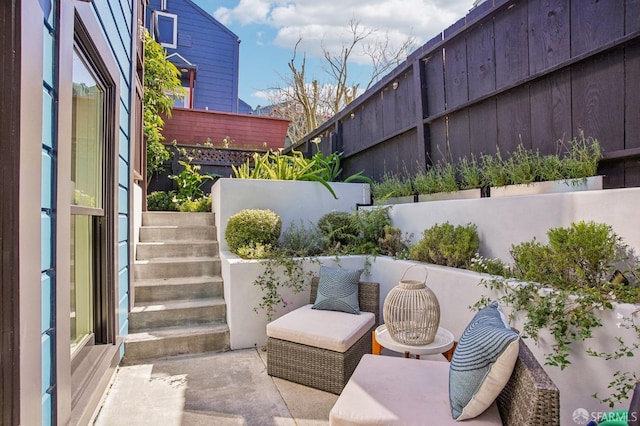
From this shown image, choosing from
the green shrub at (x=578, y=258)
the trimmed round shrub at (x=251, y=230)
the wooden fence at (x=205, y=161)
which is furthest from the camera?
the wooden fence at (x=205, y=161)

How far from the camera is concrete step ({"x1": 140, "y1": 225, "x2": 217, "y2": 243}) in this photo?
432 cm

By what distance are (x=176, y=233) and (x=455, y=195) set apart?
3.28 metres

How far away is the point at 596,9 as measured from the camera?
86.6 inches

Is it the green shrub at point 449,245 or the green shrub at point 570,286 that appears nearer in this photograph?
the green shrub at point 570,286

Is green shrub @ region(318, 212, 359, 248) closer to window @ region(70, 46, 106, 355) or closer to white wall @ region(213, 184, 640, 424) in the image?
white wall @ region(213, 184, 640, 424)

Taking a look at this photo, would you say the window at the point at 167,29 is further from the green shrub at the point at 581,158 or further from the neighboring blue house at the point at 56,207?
the green shrub at the point at 581,158

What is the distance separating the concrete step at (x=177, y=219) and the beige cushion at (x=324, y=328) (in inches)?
94.3

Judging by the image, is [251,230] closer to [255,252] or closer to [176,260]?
[255,252]

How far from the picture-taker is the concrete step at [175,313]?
3.33 meters

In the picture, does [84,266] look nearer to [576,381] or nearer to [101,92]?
[101,92]

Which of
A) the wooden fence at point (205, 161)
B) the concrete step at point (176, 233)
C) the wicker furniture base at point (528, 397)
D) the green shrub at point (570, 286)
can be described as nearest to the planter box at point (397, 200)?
the green shrub at point (570, 286)

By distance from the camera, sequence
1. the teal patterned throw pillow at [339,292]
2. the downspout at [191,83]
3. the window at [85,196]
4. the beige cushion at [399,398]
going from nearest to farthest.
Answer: the beige cushion at [399,398]
the window at [85,196]
the teal patterned throw pillow at [339,292]
the downspout at [191,83]

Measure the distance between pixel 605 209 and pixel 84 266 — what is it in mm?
3167

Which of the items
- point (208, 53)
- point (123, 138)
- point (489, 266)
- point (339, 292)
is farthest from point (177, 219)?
point (208, 53)
